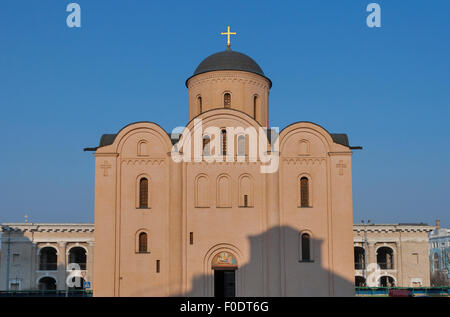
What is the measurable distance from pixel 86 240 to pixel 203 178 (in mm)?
26119

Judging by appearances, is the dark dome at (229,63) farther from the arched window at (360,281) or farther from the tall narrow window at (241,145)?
the arched window at (360,281)

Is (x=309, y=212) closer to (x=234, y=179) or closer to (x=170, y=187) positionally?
(x=234, y=179)

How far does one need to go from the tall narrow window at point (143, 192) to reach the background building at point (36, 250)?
24.1m

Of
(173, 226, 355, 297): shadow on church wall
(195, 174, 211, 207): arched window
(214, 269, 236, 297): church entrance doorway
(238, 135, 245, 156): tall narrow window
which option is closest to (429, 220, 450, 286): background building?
(173, 226, 355, 297): shadow on church wall

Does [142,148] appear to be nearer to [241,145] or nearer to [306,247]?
[241,145]

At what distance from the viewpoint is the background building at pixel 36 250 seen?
45438mm

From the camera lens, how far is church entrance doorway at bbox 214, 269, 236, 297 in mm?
23719

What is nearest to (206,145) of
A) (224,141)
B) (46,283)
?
(224,141)

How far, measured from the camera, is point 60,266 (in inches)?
1807

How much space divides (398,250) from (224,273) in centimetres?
2746

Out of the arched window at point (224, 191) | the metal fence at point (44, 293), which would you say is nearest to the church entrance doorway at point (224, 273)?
the arched window at point (224, 191)

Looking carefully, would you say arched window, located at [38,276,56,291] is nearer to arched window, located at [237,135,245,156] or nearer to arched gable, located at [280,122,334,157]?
arched window, located at [237,135,245,156]

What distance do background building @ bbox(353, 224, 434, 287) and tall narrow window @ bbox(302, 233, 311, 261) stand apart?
24095mm
